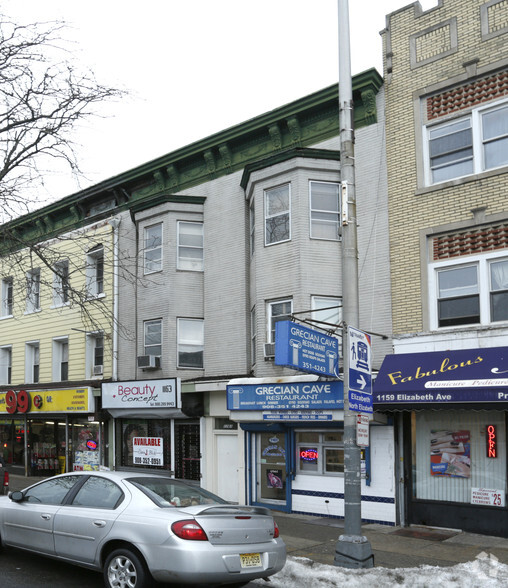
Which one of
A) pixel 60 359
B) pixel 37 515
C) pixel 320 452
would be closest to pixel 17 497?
pixel 37 515

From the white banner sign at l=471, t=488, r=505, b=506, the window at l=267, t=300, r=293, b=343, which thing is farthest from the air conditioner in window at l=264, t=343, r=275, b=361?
the white banner sign at l=471, t=488, r=505, b=506

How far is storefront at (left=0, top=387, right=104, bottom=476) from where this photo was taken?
21609 millimetres

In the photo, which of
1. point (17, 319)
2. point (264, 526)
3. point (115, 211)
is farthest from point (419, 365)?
point (17, 319)

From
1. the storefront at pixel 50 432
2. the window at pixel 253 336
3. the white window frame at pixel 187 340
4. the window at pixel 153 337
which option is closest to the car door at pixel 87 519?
the window at pixel 253 336

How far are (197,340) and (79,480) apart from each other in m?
11.2

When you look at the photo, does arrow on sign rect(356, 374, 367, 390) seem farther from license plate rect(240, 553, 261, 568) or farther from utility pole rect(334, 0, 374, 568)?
license plate rect(240, 553, 261, 568)

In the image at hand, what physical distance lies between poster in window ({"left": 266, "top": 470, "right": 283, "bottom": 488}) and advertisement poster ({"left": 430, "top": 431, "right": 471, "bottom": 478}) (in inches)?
162

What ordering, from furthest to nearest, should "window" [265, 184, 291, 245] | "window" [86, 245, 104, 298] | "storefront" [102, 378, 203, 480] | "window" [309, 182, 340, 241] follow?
"window" [86, 245, 104, 298] → "storefront" [102, 378, 203, 480] → "window" [265, 184, 291, 245] → "window" [309, 182, 340, 241]

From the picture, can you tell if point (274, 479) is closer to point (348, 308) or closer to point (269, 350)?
point (269, 350)

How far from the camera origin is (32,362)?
2536cm

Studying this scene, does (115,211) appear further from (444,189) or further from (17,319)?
(444,189)

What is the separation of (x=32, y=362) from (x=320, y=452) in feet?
46.6

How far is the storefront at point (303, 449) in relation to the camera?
14195 millimetres

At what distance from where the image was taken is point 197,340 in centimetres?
1970
